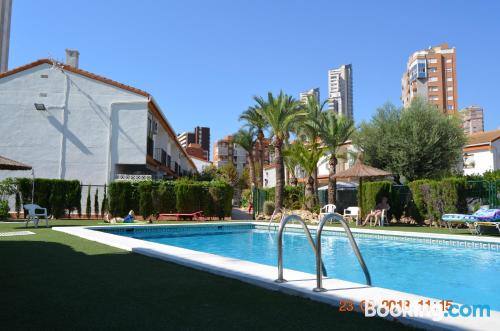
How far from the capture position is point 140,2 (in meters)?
15.2

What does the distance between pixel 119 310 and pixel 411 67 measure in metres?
99.7

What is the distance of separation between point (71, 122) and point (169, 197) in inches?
386

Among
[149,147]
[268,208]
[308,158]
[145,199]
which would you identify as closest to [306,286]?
[145,199]

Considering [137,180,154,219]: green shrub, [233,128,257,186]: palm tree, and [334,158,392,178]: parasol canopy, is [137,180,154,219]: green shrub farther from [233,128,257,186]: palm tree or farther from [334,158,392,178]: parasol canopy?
[233,128,257,186]: palm tree

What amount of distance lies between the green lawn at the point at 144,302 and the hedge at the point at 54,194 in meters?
14.9

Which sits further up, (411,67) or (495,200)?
(411,67)

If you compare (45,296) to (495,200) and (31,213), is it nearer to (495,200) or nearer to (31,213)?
(31,213)

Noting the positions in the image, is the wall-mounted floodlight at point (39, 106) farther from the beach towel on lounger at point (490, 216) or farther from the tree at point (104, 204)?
the beach towel on lounger at point (490, 216)

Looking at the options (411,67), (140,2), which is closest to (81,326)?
(140,2)

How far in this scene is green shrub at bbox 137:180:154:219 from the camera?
20719 mm

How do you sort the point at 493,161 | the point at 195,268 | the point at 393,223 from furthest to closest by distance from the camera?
the point at 493,161
the point at 393,223
the point at 195,268

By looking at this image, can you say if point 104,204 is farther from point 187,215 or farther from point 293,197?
point 293,197

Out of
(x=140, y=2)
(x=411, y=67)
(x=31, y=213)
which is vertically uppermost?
(x=411, y=67)

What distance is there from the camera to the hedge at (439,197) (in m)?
16.8
